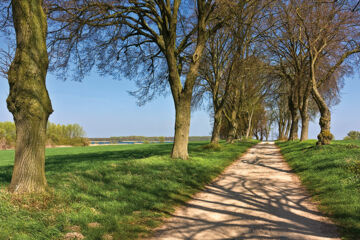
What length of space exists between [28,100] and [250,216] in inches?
214

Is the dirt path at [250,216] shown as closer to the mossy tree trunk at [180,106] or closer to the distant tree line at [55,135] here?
the mossy tree trunk at [180,106]

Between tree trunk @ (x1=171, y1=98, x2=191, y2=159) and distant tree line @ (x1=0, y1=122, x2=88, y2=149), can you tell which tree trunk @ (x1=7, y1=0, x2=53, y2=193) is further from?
distant tree line @ (x1=0, y1=122, x2=88, y2=149)

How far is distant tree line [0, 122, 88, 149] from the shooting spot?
45116 mm

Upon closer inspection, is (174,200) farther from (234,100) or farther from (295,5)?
(234,100)

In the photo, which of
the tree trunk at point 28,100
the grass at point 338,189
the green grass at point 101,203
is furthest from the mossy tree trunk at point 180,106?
the tree trunk at point 28,100

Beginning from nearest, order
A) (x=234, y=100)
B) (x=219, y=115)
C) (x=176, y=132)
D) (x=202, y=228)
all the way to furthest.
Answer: (x=202, y=228), (x=176, y=132), (x=219, y=115), (x=234, y=100)

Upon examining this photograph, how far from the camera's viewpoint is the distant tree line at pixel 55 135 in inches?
1776

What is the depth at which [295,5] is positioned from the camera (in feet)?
49.9

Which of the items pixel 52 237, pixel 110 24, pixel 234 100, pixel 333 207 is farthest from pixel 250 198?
pixel 234 100

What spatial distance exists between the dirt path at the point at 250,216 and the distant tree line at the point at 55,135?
4824 cm

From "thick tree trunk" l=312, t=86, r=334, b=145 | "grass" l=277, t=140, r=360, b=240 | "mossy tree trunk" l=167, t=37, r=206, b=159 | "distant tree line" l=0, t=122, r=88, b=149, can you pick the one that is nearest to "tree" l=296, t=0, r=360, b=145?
"thick tree trunk" l=312, t=86, r=334, b=145

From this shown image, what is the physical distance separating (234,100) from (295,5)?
487 inches

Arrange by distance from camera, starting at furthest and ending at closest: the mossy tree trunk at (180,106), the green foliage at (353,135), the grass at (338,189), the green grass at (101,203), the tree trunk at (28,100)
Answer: the green foliage at (353,135) < the mossy tree trunk at (180,106) < the tree trunk at (28,100) < the grass at (338,189) < the green grass at (101,203)

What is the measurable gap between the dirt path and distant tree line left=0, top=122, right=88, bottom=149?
48241 millimetres
